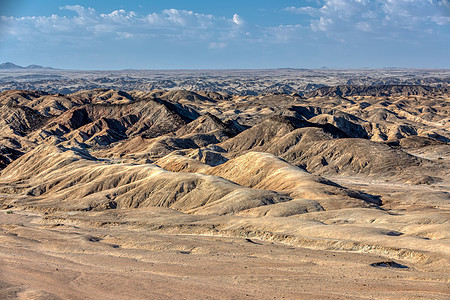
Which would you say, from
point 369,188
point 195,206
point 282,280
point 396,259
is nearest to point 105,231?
point 195,206

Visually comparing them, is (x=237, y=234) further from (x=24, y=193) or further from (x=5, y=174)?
(x=5, y=174)

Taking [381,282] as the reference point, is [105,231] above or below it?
below

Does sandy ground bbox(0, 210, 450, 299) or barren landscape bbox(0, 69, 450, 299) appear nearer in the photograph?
sandy ground bbox(0, 210, 450, 299)

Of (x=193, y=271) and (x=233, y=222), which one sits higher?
(x=193, y=271)

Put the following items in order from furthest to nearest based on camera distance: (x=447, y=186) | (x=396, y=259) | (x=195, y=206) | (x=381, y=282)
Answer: (x=447, y=186), (x=195, y=206), (x=396, y=259), (x=381, y=282)

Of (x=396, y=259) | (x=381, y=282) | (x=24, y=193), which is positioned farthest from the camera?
(x=24, y=193)

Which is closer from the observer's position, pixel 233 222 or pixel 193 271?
pixel 193 271

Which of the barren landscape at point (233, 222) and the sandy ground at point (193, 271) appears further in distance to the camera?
the barren landscape at point (233, 222)

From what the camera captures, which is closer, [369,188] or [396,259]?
[396,259]
